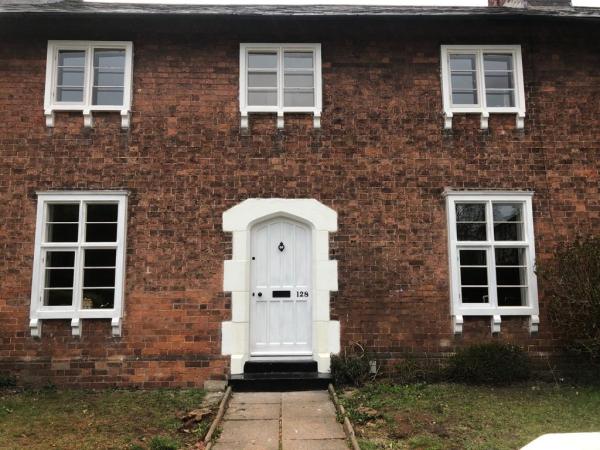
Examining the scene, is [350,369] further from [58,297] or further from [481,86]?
[481,86]

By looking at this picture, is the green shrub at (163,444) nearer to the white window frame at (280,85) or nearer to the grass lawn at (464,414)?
the grass lawn at (464,414)

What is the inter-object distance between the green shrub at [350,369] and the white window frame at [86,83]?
554cm

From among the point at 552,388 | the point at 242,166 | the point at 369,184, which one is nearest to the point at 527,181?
the point at 369,184

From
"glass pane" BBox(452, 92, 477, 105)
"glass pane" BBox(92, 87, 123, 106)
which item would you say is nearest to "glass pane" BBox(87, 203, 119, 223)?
"glass pane" BBox(92, 87, 123, 106)

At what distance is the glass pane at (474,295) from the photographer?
8.72 meters

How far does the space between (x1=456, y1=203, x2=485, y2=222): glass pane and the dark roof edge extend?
3343 millimetres

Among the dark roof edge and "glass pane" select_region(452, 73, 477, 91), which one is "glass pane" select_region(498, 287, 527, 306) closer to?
"glass pane" select_region(452, 73, 477, 91)

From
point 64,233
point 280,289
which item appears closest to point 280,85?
point 280,289

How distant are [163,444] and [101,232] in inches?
167

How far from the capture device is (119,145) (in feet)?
29.0

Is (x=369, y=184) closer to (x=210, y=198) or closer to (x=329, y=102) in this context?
(x=329, y=102)

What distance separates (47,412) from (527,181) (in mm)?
8644

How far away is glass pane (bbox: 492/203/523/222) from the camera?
8.96m

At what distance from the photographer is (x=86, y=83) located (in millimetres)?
8922
